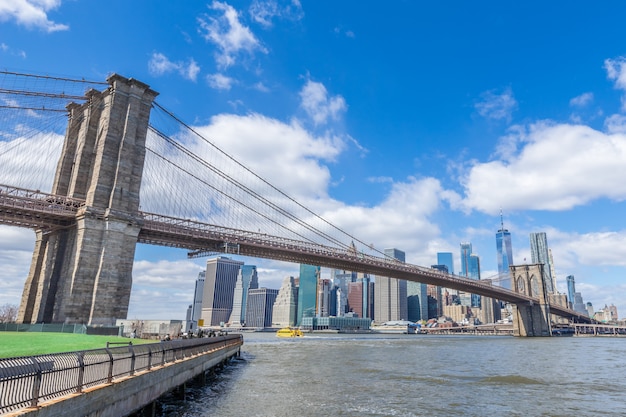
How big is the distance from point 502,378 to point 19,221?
40685 mm

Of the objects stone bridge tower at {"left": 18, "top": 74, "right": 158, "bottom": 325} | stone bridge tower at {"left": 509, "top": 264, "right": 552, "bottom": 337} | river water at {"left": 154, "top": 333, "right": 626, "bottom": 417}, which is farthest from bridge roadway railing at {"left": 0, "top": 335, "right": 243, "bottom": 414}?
stone bridge tower at {"left": 509, "top": 264, "right": 552, "bottom": 337}

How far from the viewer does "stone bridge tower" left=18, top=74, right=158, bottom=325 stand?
3550 centimetres

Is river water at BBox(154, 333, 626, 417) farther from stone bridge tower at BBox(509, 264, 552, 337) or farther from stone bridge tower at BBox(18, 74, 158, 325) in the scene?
stone bridge tower at BBox(509, 264, 552, 337)

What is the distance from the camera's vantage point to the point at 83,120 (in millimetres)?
44562

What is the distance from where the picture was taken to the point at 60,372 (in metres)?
8.35

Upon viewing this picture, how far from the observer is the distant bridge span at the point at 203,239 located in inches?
1435

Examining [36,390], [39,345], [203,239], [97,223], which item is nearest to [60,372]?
[36,390]

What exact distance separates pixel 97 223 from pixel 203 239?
14.8 m

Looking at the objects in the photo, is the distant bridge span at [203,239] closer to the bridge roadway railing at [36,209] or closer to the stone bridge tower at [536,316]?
the bridge roadway railing at [36,209]

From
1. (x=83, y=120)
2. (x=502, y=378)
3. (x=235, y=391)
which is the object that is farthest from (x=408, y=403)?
(x=83, y=120)

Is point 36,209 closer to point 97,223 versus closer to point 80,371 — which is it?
point 97,223

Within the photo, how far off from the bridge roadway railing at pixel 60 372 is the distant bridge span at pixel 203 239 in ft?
94.2

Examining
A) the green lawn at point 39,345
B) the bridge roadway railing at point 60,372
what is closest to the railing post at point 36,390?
the bridge roadway railing at point 60,372

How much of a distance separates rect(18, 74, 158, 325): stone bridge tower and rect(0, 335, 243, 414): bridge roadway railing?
26.1m
